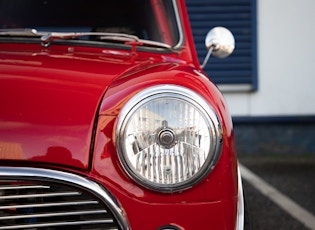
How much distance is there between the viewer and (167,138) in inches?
91.4

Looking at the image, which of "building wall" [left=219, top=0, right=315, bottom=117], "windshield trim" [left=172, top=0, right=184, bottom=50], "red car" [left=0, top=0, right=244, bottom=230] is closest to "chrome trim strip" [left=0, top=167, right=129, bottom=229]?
"red car" [left=0, top=0, right=244, bottom=230]

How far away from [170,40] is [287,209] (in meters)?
2.08

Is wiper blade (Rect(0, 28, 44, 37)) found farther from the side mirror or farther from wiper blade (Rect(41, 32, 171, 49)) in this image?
the side mirror

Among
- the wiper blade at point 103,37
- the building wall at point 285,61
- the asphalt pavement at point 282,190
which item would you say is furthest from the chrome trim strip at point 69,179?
the building wall at point 285,61

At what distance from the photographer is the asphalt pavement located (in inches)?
184

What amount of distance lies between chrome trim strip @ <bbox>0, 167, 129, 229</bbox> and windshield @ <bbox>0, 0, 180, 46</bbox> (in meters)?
1.26

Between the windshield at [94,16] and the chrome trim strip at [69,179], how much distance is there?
126cm

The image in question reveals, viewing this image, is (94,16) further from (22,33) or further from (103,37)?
(22,33)

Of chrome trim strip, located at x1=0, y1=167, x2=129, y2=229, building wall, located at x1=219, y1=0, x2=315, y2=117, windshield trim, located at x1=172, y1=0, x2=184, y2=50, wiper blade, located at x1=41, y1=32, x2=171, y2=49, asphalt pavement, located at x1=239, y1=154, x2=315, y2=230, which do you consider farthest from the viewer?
building wall, located at x1=219, y1=0, x2=315, y2=117

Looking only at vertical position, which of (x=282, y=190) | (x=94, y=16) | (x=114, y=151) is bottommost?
(x=114, y=151)

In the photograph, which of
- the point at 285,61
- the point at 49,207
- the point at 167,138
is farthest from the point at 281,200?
the point at 49,207

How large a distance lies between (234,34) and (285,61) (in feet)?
1.83

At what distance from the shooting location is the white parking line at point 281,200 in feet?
15.5

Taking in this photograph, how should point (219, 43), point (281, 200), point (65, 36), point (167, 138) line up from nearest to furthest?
point (167, 138), point (65, 36), point (219, 43), point (281, 200)
